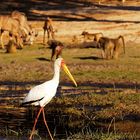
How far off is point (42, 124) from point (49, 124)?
0.22 m

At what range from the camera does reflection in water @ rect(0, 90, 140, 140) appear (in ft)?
42.2

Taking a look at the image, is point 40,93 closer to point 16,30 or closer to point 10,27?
point 16,30

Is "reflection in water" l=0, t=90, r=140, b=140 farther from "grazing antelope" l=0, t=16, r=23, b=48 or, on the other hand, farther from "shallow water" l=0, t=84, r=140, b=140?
"grazing antelope" l=0, t=16, r=23, b=48

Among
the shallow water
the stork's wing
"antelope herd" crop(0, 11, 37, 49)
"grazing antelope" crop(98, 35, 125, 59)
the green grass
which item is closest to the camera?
the shallow water

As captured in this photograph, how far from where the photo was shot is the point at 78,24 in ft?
124

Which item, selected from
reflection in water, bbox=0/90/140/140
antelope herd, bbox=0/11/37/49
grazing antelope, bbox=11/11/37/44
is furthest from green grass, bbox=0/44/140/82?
reflection in water, bbox=0/90/140/140

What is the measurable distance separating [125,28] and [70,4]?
10.7 metres

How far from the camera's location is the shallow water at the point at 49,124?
41.9 feet

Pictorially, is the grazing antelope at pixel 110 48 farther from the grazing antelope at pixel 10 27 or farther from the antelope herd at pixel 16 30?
the grazing antelope at pixel 10 27

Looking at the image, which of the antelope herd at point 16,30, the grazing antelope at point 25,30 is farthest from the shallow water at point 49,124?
the grazing antelope at point 25,30

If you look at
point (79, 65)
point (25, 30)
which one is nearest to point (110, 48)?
point (79, 65)

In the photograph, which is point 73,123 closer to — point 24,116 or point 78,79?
point 24,116

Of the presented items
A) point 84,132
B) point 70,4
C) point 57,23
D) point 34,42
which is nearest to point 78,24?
point 57,23

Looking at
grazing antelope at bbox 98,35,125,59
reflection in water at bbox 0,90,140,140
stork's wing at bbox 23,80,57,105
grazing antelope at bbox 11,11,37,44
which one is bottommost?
grazing antelope at bbox 11,11,37,44
